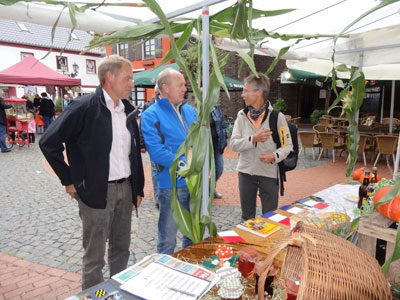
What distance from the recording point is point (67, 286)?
2.80 meters

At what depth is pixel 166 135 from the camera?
260cm

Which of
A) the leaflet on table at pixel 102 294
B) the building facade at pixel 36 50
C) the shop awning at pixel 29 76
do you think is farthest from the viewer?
the building facade at pixel 36 50

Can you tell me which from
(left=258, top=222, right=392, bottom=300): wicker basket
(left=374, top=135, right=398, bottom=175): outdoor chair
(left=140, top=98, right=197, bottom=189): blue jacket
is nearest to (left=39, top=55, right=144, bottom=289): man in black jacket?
(left=140, top=98, right=197, bottom=189): blue jacket

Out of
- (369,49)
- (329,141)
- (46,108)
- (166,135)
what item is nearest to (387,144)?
(329,141)

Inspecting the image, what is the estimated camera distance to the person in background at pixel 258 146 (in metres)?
2.77

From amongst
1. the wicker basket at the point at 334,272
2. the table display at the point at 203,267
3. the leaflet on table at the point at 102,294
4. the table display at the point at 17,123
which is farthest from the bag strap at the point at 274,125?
the table display at the point at 17,123

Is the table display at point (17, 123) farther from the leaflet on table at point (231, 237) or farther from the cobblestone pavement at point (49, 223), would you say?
the leaflet on table at point (231, 237)

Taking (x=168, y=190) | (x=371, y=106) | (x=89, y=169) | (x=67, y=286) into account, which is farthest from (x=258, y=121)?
(x=371, y=106)

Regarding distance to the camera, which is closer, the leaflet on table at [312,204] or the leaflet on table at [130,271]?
the leaflet on table at [130,271]

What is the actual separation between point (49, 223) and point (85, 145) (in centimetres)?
282

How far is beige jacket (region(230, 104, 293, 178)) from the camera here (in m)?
2.79

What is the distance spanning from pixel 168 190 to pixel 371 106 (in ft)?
63.5

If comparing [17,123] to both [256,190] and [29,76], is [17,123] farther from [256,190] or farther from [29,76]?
[256,190]

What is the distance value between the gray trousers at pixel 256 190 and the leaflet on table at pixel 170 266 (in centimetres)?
150
